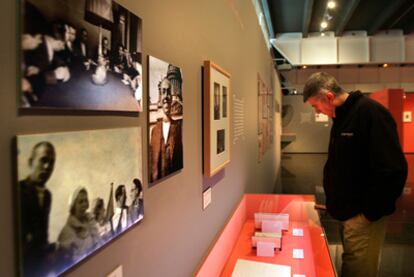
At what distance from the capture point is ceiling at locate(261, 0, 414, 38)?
919cm

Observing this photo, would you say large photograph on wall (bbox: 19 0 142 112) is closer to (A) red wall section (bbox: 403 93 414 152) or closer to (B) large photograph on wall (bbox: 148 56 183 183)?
(B) large photograph on wall (bbox: 148 56 183 183)

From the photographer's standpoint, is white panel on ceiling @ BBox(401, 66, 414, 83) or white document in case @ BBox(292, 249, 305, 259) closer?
white document in case @ BBox(292, 249, 305, 259)

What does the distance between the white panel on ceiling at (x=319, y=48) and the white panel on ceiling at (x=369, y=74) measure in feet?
8.31

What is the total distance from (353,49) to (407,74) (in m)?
3.30

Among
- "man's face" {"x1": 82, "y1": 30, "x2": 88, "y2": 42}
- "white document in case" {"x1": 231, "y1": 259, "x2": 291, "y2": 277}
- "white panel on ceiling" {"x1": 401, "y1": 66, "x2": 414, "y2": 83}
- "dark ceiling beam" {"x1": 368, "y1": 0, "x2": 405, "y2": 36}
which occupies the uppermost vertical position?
"dark ceiling beam" {"x1": 368, "y1": 0, "x2": 405, "y2": 36}

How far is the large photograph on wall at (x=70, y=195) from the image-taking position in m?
0.63

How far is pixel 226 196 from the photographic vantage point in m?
2.59

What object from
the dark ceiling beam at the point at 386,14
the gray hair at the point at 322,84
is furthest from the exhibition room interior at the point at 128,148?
the dark ceiling beam at the point at 386,14

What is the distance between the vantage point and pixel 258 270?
2211 mm

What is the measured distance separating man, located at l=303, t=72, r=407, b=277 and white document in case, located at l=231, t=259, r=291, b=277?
66 cm

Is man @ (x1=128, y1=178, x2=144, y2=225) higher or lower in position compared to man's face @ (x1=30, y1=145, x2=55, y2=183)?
lower

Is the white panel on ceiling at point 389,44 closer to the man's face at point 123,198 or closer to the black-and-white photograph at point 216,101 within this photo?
the black-and-white photograph at point 216,101

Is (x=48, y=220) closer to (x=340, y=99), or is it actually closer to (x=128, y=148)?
(x=128, y=148)

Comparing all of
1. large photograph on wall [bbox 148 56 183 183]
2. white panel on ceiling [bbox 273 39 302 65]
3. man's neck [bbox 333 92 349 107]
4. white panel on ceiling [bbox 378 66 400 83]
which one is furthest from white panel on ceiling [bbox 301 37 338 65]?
large photograph on wall [bbox 148 56 183 183]
